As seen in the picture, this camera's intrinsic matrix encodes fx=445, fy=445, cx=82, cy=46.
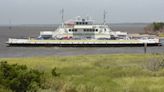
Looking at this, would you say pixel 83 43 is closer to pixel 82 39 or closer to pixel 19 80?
pixel 82 39

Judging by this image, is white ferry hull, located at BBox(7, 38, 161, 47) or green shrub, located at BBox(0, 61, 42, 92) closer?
green shrub, located at BBox(0, 61, 42, 92)

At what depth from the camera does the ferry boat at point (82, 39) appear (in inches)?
4203

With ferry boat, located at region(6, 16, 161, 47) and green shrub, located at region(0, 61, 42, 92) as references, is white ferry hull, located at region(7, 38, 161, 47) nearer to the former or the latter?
ferry boat, located at region(6, 16, 161, 47)

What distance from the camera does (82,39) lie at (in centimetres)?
11181

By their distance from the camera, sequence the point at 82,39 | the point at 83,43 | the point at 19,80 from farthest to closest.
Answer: the point at 82,39 < the point at 83,43 < the point at 19,80

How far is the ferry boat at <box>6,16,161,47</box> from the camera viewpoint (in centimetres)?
10675

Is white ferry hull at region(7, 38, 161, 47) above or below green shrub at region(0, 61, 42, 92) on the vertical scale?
below

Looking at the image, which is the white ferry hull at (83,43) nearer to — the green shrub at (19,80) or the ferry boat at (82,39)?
the ferry boat at (82,39)

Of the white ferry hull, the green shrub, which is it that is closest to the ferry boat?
the white ferry hull

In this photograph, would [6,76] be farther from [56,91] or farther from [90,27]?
[90,27]

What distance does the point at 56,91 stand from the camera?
19.2 m

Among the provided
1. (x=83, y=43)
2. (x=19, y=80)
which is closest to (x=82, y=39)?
(x=83, y=43)

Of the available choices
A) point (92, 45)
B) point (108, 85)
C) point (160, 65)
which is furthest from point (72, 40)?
point (108, 85)

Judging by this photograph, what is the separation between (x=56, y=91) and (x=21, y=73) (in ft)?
7.50
